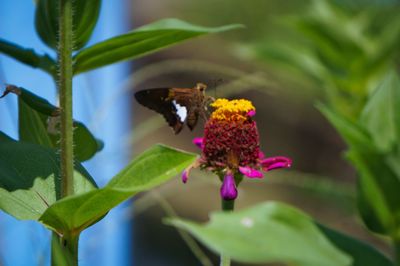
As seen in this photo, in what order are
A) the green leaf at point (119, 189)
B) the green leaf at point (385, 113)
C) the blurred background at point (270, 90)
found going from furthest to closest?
the blurred background at point (270, 90)
the green leaf at point (385, 113)
the green leaf at point (119, 189)

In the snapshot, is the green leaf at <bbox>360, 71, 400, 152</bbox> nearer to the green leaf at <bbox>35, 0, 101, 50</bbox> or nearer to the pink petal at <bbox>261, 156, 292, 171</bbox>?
the pink petal at <bbox>261, 156, 292, 171</bbox>

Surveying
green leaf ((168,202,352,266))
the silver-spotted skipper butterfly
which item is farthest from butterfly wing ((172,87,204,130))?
green leaf ((168,202,352,266))

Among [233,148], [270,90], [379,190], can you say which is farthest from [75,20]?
[270,90]

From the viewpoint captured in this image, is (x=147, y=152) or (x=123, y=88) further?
(x=123, y=88)

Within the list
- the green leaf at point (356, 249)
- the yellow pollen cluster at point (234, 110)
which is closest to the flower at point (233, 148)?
the yellow pollen cluster at point (234, 110)

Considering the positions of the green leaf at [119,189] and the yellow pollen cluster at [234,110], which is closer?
the green leaf at [119,189]

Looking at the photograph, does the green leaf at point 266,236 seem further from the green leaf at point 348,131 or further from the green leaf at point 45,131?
the green leaf at point 45,131

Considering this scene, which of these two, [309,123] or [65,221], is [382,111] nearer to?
[65,221]

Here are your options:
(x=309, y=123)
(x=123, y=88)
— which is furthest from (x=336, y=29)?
(x=309, y=123)
